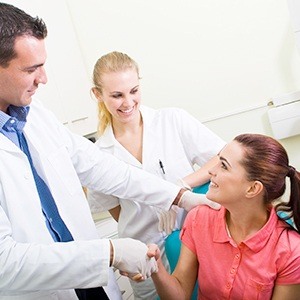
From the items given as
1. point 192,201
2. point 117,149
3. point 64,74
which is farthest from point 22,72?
point 64,74

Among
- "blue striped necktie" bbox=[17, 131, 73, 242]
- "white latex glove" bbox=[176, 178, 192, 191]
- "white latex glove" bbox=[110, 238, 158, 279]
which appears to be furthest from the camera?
"white latex glove" bbox=[176, 178, 192, 191]

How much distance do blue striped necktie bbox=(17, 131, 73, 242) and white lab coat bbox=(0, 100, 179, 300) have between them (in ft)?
0.07

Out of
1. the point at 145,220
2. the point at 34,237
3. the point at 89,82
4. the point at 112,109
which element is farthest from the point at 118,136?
the point at 89,82

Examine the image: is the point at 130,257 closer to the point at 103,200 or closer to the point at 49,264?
the point at 49,264

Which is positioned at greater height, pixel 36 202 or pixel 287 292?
pixel 36 202

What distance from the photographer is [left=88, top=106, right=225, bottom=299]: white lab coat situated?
153 cm

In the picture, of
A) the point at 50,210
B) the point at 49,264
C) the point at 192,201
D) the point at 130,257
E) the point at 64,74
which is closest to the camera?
the point at 49,264

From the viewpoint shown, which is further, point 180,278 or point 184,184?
point 184,184

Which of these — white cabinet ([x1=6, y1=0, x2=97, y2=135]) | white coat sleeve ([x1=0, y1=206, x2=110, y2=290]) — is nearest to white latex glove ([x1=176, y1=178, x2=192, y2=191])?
white coat sleeve ([x1=0, y1=206, x2=110, y2=290])

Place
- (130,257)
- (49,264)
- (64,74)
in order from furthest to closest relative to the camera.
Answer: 1. (64,74)
2. (130,257)
3. (49,264)

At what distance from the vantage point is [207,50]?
235 centimetres

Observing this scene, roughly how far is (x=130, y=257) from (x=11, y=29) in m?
0.71

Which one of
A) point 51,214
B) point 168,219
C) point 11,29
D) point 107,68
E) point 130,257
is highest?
point 11,29

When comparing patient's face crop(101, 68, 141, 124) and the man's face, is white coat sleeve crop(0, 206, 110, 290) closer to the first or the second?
the man's face
